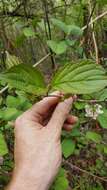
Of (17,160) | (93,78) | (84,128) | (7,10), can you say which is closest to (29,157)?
(17,160)

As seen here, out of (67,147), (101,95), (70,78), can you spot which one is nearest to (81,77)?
(70,78)

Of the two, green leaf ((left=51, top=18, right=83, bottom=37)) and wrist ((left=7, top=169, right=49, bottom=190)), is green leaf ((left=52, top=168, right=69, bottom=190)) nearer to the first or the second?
wrist ((left=7, top=169, right=49, bottom=190))

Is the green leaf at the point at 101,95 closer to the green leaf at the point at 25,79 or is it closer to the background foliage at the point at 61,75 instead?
the background foliage at the point at 61,75

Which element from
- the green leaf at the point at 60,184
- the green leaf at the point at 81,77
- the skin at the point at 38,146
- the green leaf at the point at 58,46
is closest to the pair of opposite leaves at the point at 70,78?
the green leaf at the point at 81,77

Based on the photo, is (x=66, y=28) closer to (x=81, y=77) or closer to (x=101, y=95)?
(x=101, y=95)

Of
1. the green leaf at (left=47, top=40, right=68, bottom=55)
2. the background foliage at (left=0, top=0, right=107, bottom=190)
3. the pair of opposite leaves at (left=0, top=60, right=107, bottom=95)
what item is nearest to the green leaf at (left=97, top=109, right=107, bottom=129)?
the background foliage at (left=0, top=0, right=107, bottom=190)

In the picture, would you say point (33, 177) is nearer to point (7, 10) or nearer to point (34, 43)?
point (7, 10)
